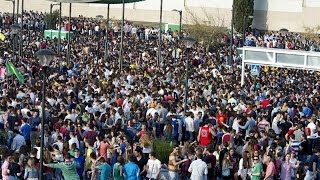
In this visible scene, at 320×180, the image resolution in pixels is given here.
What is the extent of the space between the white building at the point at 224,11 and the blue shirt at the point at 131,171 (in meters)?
56.5

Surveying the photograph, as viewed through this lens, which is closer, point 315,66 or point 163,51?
point 315,66

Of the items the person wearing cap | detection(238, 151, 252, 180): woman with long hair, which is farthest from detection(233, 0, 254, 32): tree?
detection(238, 151, 252, 180): woman with long hair

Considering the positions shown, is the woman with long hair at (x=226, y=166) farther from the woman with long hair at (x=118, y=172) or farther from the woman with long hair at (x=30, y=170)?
the woman with long hair at (x=30, y=170)

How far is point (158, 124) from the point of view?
2816cm

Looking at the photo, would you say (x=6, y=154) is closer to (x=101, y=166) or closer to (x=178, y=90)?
(x=101, y=166)

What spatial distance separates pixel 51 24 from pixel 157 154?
158 ft

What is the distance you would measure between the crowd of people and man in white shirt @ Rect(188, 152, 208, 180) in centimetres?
2

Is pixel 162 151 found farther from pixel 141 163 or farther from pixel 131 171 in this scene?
pixel 131 171

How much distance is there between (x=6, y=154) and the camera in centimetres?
2136

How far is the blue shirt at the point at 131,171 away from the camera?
842 inches

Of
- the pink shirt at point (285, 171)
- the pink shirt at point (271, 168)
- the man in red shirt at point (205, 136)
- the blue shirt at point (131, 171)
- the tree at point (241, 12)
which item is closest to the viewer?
the blue shirt at point (131, 171)

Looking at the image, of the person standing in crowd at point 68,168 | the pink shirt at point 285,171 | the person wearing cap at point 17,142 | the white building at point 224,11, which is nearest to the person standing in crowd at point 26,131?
the person wearing cap at point 17,142

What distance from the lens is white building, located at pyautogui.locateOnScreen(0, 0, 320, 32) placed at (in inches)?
3073

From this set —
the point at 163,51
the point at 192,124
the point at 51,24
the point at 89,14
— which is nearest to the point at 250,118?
the point at 192,124
